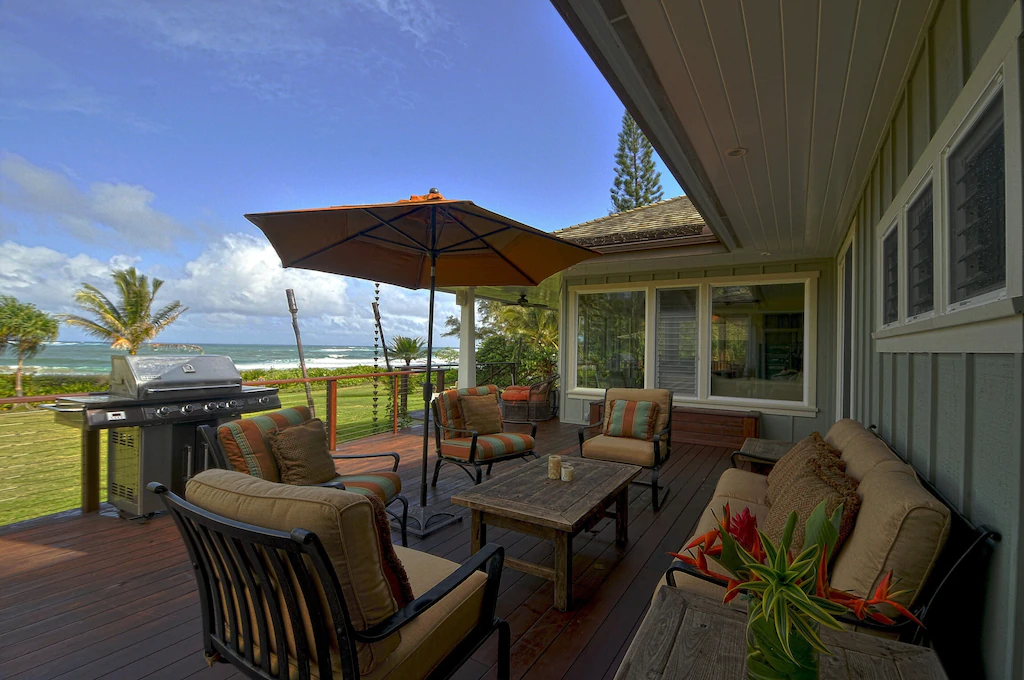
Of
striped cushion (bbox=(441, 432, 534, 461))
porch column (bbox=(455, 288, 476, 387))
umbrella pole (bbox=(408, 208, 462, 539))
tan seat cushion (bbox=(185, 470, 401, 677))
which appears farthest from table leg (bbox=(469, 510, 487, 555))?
porch column (bbox=(455, 288, 476, 387))

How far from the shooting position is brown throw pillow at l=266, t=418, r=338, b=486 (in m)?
2.88

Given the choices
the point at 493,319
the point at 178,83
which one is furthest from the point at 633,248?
the point at 178,83

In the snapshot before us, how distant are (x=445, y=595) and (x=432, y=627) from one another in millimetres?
107

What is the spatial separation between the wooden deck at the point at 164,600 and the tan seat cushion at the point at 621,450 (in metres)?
0.46

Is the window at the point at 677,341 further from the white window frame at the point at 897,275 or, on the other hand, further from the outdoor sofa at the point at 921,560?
the outdoor sofa at the point at 921,560

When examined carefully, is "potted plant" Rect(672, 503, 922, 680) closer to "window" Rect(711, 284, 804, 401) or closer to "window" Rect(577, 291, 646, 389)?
"window" Rect(711, 284, 804, 401)

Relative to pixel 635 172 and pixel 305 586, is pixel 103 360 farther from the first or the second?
pixel 305 586

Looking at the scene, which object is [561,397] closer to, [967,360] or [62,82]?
[967,360]

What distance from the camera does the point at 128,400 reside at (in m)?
3.23

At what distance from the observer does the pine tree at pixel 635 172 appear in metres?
A: 20.0

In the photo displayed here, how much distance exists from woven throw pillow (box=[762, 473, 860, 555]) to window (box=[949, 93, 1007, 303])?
2.60ft

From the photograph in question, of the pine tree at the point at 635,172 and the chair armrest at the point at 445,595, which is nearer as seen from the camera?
the chair armrest at the point at 445,595

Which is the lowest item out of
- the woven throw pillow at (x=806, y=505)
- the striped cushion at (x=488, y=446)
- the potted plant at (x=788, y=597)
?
the striped cushion at (x=488, y=446)

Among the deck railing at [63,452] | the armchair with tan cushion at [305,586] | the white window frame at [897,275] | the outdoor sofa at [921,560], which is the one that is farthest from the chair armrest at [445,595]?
the deck railing at [63,452]
